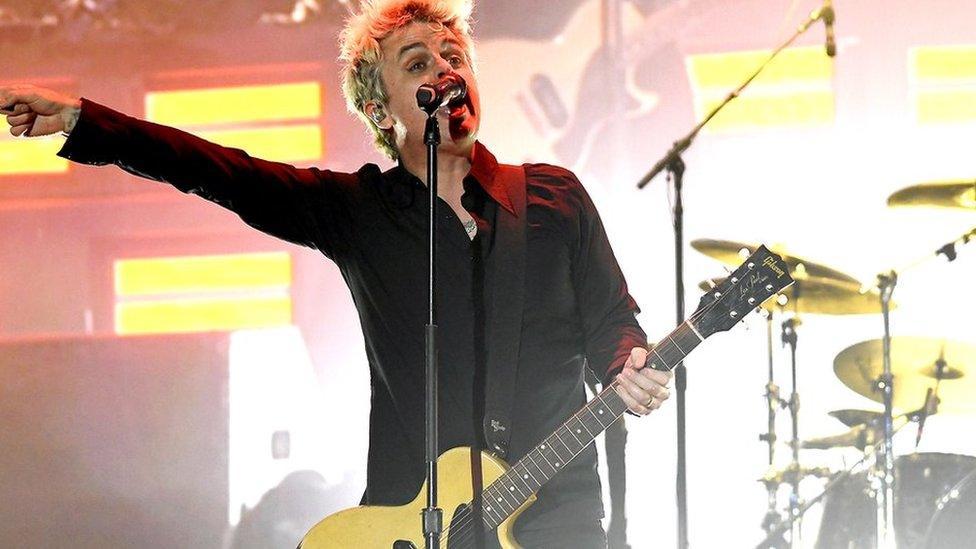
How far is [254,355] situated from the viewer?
484 cm

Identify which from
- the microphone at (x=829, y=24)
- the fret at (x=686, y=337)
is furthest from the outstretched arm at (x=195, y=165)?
the microphone at (x=829, y=24)

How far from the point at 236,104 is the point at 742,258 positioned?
2226 mm

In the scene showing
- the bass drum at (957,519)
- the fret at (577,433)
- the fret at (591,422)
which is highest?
the fret at (591,422)

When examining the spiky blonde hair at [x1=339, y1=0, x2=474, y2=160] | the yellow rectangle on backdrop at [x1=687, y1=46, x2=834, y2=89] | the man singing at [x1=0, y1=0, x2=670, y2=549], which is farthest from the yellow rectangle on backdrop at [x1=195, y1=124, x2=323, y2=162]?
the man singing at [x1=0, y1=0, x2=670, y2=549]

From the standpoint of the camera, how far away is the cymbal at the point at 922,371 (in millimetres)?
4289

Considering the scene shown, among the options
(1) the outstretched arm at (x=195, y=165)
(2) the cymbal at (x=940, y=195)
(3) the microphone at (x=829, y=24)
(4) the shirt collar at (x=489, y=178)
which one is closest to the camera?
(1) the outstretched arm at (x=195, y=165)

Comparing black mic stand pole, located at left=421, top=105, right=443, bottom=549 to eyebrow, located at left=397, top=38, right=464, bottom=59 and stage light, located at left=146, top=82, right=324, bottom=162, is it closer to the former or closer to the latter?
eyebrow, located at left=397, top=38, right=464, bottom=59

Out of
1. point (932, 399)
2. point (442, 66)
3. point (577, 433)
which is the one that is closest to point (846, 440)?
point (932, 399)

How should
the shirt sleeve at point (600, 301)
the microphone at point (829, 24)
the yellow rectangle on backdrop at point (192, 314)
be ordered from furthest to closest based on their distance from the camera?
the yellow rectangle on backdrop at point (192, 314), the microphone at point (829, 24), the shirt sleeve at point (600, 301)

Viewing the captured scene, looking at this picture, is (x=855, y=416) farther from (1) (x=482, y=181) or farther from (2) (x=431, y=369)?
(2) (x=431, y=369)

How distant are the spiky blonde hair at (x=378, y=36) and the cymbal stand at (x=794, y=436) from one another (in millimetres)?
1913

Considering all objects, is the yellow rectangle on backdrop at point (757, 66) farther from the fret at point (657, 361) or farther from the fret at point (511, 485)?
the fret at point (511, 485)

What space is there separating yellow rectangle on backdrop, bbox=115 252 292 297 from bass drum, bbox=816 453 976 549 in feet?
7.61

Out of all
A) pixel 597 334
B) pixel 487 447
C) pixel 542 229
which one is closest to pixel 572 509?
pixel 487 447
